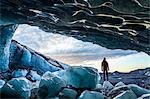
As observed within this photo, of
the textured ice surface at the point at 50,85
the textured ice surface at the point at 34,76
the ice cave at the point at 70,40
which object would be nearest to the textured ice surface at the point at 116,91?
the ice cave at the point at 70,40

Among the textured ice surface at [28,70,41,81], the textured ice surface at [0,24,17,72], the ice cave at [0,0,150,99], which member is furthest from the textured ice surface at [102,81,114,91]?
the textured ice surface at [0,24,17,72]

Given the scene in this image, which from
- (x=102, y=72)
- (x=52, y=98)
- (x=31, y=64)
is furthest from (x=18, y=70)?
(x=102, y=72)

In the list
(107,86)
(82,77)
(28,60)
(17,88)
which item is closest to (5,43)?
(28,60)

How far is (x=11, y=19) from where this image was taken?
2.07 m

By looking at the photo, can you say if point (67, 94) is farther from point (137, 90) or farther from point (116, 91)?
point (137, 90)

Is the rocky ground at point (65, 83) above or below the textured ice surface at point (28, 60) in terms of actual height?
below

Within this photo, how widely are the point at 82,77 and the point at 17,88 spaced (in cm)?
36

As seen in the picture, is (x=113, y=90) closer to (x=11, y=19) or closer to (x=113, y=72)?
(x=113, y=72)

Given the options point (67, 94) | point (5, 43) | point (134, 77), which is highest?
point (5, 43)

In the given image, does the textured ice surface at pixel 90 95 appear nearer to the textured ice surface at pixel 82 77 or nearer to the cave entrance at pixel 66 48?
the textured ice surface at pixel 82 77

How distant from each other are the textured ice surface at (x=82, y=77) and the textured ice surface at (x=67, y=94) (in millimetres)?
39

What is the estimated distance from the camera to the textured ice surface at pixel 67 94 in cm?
204

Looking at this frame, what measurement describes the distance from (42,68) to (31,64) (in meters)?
0.08

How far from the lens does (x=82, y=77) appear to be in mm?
2066
